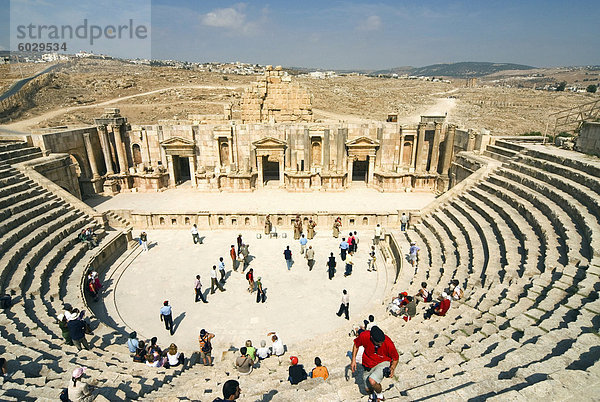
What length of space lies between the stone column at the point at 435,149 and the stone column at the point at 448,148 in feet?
1.67

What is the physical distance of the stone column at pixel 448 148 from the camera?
71.6 feet

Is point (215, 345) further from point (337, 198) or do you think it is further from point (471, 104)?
point (471, 104)

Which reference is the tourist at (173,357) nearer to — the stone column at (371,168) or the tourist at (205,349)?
the tourist at (205,349)

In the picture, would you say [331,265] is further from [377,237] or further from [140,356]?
[140,356]

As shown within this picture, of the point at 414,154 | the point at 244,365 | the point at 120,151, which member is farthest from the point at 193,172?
the point at 244,365

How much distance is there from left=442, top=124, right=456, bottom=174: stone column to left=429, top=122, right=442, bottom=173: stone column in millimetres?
510

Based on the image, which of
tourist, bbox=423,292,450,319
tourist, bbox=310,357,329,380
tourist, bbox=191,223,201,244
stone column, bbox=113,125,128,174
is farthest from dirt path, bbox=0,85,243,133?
tourist, bbox=423,292,450,319

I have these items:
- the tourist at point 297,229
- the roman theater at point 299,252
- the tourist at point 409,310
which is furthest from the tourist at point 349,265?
the tourist at point 409,310

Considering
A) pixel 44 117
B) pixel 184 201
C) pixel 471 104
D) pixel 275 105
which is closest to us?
pixel 184 201

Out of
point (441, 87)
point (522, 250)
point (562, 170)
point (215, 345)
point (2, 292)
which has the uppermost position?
point (441, 87)

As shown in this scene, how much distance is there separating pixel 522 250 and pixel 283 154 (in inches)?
613

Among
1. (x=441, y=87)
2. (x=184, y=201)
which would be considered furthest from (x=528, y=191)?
(x=441, y=87)

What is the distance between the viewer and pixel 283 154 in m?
22.8

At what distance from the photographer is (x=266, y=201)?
802 inches
